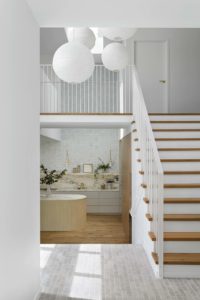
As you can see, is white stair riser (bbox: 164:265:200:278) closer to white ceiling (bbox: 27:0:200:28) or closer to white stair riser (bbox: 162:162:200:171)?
white stair riser (bbox: 162:162:200:171)

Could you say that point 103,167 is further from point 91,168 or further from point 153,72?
point 153,72

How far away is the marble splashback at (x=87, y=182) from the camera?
1279 cm

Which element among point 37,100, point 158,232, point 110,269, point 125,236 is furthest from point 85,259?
point 125,236

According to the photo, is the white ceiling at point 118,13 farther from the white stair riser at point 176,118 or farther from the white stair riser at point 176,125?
the white stair riser at point 176,118

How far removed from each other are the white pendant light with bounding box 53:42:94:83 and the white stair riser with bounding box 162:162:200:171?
2538 mm

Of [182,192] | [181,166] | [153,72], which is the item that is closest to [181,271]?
[182,192]

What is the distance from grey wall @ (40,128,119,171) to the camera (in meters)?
13.2

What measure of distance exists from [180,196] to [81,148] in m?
8.62

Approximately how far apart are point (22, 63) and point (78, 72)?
0.78 metres

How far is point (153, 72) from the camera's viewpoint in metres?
8.77

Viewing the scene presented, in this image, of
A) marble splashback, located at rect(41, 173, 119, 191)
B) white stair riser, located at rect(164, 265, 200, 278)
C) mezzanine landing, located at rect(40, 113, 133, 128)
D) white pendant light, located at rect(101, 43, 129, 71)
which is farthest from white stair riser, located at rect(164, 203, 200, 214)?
marble splashback, located at rect(41, 173, 119, 191)

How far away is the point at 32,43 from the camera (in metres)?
2.93

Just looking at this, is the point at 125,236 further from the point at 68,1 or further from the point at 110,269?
the point at 68,1

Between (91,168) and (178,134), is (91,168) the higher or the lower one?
the lower one
